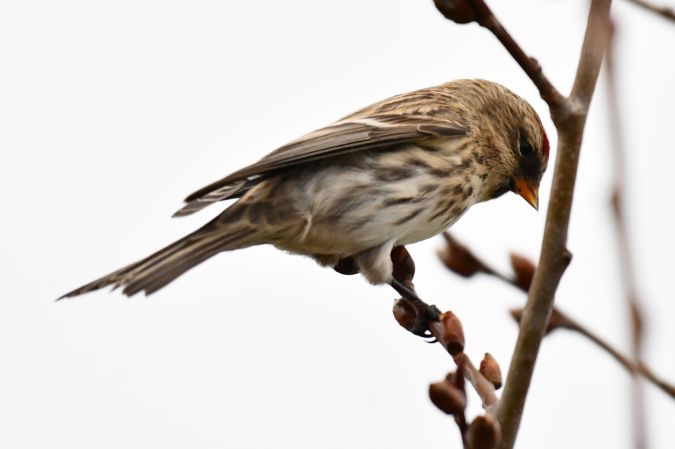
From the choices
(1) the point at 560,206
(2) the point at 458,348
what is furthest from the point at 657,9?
(2) the point at 458,348

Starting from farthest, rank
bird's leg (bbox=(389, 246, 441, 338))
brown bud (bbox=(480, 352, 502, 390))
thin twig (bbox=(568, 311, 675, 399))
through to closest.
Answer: bird's leg (bbox=(389, 246, 441, 338)) < brown bud (bbox=(480, 352, 502, 390)) < thin twig (bbox=(568, 311, 675, 399))

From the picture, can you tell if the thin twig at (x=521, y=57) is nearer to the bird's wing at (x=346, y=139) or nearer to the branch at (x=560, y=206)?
the branch at (x=560, y=206)

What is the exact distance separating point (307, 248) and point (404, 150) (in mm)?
789

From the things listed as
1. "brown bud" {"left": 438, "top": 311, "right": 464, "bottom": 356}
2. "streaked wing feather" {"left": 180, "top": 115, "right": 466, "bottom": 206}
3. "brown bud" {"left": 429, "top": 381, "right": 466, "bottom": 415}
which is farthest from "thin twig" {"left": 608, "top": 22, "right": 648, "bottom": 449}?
"streaked wing feather" {"left": 180, "top": 115, "right": 466, "bottom": 206}

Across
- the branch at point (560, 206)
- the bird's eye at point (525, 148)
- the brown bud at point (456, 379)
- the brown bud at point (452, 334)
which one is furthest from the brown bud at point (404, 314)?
the bird's eye at point (525, 148)

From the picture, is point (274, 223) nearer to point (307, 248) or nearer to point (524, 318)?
point (307, 248)

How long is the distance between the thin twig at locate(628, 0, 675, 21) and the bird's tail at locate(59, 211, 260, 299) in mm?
2716

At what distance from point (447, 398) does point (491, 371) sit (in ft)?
1.66

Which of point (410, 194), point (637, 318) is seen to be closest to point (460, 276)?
point (637, 318)

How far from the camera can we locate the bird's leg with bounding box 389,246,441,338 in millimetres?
4574

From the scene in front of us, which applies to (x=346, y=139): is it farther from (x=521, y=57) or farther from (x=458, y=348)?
(x=521, y=57)

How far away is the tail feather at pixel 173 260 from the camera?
4316 mm

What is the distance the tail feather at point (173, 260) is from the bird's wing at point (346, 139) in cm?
20

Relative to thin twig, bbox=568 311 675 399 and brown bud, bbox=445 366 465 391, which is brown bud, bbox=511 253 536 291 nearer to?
brown bud, bbox=445 366 465 391
